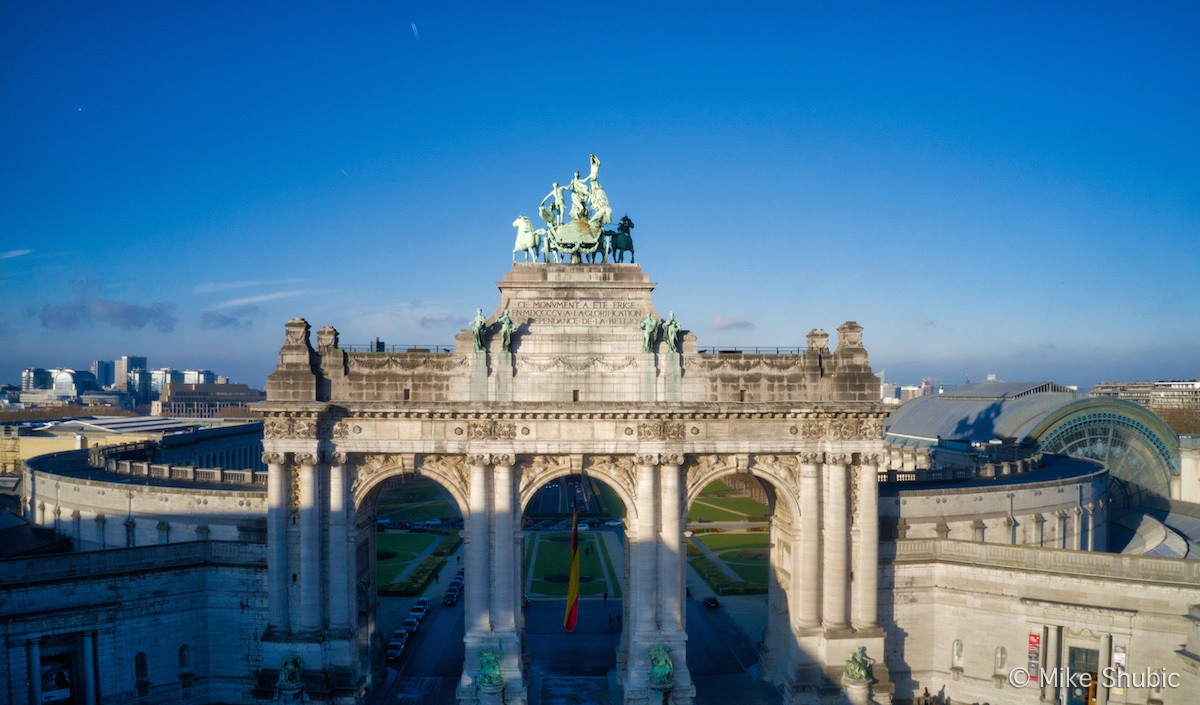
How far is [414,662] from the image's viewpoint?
51.1 m

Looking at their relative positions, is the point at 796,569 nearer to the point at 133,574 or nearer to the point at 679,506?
the point at 679,506

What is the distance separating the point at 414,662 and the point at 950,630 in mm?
34668

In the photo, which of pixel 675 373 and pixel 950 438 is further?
pixel 950 438

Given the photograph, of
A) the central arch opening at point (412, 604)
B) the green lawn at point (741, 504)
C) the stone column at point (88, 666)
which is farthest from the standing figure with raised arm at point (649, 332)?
the green lawn at point (741, 504)

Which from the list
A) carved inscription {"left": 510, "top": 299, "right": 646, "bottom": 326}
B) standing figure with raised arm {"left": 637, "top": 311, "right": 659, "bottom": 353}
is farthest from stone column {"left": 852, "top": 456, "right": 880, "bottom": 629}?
carved inscription {"left": 510, "top": 299, "right": 646, "bottom": 326}

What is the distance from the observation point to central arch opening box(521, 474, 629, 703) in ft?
158

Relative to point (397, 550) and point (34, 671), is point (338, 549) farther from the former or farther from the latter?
point (397, 550)

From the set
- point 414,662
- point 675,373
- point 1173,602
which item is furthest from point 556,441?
point 1173,602

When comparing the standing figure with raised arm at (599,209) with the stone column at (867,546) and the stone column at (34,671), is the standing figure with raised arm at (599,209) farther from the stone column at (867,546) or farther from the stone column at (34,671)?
the stone column at (34,671)

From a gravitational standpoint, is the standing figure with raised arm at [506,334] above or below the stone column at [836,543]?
above

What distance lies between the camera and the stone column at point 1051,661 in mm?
43719

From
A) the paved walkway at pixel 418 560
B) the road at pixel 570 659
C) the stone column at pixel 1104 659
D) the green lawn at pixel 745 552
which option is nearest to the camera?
the stone column at pixel 1104 659

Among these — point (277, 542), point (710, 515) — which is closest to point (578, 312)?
point (277, 542)

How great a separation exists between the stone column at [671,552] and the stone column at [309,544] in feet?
63.9
